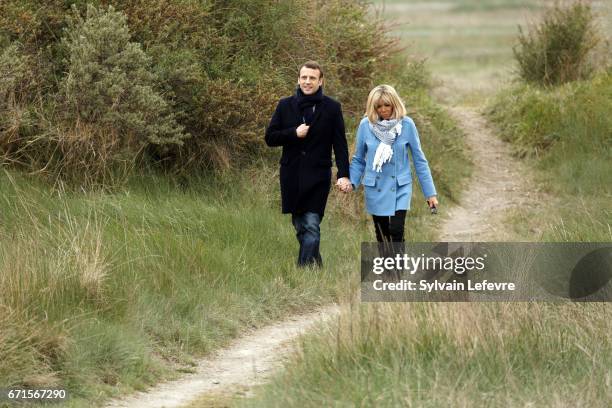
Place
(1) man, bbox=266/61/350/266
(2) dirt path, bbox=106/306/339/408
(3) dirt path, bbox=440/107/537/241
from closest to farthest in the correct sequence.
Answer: (2) dirt path, bbox=106/306/339/408 → (1) man, bbox=266/61/350/266 → (3) dirt path, bbox=440/107/537/241

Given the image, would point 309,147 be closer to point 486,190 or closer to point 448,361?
point 448,361

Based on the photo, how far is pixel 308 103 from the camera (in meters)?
9.93

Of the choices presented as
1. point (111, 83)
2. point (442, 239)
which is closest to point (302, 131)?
point (111, 83)

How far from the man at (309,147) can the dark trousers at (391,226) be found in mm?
445

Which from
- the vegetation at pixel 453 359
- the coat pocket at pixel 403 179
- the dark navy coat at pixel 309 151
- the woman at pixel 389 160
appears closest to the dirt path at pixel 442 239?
the vegetation at pixel 453 359

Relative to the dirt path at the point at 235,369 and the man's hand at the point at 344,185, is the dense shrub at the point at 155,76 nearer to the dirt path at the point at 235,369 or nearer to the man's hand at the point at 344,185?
the man's hand at the point at 344,185

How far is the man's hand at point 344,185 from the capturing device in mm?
9773

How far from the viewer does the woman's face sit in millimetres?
9594

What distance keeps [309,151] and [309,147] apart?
0.03 metres

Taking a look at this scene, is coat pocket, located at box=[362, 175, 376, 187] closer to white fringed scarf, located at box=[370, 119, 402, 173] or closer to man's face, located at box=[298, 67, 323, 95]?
white fringed scarf, located at box=[370, 119, 402, 173]

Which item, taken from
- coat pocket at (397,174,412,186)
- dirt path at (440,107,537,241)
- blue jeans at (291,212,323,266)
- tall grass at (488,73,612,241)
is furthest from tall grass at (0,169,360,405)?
tall grass at (488,73,612,241)

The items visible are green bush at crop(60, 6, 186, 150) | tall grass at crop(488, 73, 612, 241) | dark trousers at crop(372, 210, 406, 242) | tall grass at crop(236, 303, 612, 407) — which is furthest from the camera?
tall grass at crop(488, 73, 612, 241)

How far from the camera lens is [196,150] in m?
12.3

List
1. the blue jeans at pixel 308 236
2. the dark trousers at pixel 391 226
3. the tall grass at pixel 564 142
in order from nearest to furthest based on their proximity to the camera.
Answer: the dark trousers at pixel 391 226 < the blue jeans at pixel 308 236 < the tall grass at pixel 564 142
